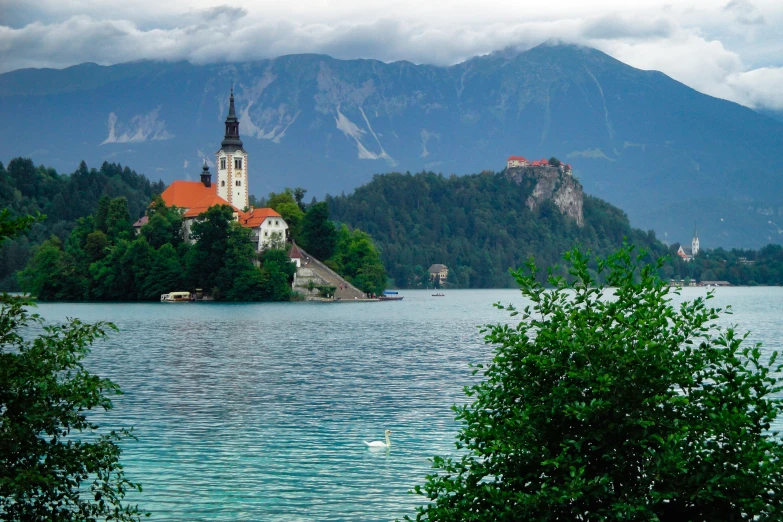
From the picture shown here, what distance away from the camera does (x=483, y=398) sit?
1459cm

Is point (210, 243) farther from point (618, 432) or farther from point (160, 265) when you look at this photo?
point (618, 432)

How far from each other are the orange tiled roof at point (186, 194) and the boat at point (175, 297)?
24.1 meters

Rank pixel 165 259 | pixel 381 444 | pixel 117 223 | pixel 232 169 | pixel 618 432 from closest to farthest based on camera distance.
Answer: pixel 618 432 < pixel 381 444 < pixel 165 259 < pixel 117 223 < pixel 232 169

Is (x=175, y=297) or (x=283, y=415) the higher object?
(x=175, y=297)

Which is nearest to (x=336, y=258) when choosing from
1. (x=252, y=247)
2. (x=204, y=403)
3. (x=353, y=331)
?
(x=252, y=247)

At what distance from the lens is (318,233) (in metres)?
151

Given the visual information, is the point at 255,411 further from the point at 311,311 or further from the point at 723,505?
the point at 311,311

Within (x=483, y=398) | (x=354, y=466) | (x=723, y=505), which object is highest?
(x=483, y=398)

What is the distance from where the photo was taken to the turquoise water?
23750 millimetres

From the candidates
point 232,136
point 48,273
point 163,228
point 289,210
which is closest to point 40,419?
point 163,228

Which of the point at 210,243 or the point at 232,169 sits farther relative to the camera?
the point at 232,169

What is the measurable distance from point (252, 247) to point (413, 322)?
4688 cm

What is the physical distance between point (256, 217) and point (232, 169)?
20278 mm

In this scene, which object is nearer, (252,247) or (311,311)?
(311,311)
